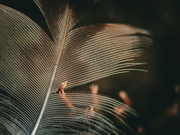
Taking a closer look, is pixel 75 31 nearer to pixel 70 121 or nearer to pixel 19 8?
pixel 19 8

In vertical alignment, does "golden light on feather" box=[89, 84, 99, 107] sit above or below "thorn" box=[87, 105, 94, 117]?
above

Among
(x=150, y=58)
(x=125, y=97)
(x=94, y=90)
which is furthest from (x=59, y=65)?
(x=150, y=58)

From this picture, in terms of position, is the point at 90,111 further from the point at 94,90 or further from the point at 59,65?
the point at 59,65

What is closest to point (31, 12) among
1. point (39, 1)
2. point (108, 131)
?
point (39, 1)

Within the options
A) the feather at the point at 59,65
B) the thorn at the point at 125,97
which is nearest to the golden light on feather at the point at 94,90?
the feather at the point at 59,65

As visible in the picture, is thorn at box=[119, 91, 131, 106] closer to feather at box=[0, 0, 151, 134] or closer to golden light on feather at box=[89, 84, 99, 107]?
feather at box=[0, 0, 151, 134]

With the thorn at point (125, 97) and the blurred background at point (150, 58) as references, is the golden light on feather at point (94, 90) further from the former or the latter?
the thorn at point (125, 97)

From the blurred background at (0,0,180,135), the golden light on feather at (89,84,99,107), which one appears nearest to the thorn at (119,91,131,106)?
the blurred background at (0,0,180,135)
